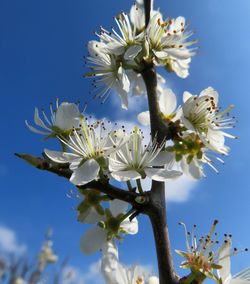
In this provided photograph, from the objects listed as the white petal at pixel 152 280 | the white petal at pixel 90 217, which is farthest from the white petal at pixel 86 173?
the white petal at pixel 152 280

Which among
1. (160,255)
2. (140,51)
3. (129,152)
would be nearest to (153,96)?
(140,51)

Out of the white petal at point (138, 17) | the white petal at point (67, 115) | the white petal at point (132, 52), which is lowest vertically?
the white petal at point (67, 115)

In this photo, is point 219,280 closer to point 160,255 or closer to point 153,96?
point 160,255

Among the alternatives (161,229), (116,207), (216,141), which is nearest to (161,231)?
(161,229)

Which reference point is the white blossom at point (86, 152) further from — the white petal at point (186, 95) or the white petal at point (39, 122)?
the white petal at point (186, 95)

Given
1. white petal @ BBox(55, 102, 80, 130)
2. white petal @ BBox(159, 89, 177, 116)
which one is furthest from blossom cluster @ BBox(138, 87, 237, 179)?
white petal @ BBox(55, 102, 80, 130)

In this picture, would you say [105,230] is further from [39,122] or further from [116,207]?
[39,122]
